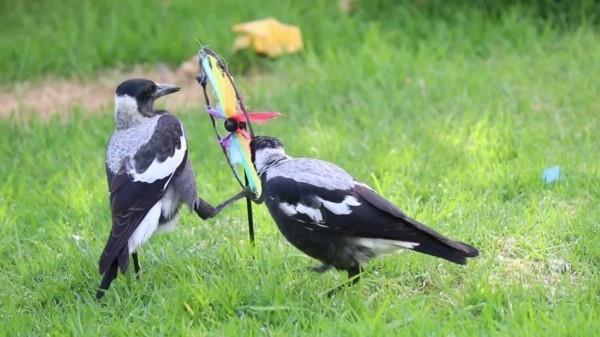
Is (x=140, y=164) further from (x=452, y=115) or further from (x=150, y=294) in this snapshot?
(x=452, y=115)

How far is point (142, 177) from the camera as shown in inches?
199

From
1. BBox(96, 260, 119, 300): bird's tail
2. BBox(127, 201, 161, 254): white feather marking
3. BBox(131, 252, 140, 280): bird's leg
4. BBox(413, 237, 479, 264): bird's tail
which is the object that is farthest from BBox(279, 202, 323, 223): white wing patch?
BBox(131, 252, 140, 280): bird's leg

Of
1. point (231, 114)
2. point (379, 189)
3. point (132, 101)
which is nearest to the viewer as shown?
point (231, 114)

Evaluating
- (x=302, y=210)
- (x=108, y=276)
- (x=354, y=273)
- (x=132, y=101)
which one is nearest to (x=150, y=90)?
(x=132, y=101)

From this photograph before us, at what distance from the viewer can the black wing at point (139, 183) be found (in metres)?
4.85

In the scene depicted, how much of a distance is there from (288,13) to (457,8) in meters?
1.28

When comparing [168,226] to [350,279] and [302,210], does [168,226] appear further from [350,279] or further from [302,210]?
[350,279]

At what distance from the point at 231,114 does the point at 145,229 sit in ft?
2.09

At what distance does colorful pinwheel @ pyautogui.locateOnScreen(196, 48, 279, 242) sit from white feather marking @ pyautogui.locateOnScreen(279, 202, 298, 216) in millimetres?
226

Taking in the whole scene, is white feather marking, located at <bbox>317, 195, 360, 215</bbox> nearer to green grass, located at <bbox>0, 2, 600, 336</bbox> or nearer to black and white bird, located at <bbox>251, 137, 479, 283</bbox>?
black and white bird, located at <bbox>251, 137, 479, 283</bbox>

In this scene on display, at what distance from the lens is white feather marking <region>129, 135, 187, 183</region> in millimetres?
5059

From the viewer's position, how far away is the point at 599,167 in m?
5.93

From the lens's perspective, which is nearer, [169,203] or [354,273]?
[354,273]

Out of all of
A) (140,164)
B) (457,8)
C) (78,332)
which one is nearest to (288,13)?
(457,8)
